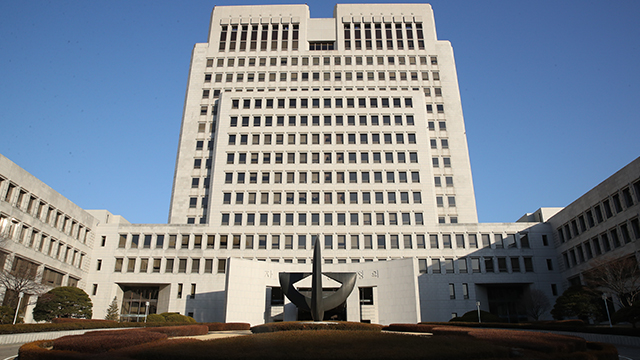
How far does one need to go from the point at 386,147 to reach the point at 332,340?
2000 inches

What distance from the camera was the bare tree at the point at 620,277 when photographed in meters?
39.5

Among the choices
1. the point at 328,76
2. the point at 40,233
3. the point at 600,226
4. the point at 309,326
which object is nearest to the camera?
the point at 309,326

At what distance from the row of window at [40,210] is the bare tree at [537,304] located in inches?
2248

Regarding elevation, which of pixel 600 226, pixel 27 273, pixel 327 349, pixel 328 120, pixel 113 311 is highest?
pixel 328 120

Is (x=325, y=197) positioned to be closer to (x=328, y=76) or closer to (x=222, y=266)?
(x=222, y=266)

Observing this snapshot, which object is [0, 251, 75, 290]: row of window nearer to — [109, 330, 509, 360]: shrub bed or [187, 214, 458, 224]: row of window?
[187, 214, 458, 224]: row of window

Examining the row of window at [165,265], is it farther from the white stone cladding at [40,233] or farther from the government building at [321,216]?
the white stone cladding at [40,233]

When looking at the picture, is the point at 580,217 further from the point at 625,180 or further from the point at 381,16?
the point at 381,16

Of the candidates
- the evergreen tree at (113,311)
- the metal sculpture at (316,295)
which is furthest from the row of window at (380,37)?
the evergreen tree at (113,311)

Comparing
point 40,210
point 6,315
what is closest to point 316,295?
point 6,315

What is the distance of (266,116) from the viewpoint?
69750 millimetres

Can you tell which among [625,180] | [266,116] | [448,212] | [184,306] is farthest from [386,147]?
[184,306]

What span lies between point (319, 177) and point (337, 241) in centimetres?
1001

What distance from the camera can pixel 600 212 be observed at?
49.4m
